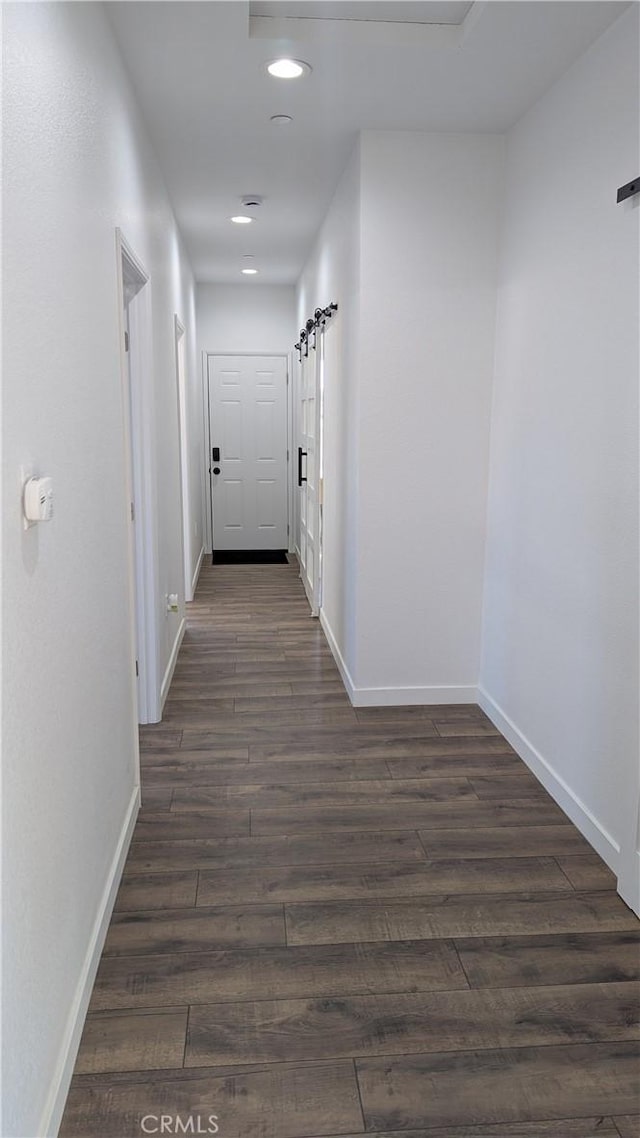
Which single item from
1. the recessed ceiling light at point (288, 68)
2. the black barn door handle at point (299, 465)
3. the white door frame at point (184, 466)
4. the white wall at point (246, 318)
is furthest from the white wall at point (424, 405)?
the white wall at point (246, 318)

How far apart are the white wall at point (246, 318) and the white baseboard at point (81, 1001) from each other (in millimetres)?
5916

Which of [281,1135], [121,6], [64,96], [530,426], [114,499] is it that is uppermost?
[121,6]

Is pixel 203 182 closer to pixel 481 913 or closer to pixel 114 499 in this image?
pixel 114 499

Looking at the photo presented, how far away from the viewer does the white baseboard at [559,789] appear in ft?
8.47

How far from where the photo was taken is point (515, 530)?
11.3 ft

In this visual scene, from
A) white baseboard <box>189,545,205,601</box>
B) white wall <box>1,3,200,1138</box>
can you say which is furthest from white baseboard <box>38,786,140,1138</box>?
white baseboard <box>189,545,205,601</box>

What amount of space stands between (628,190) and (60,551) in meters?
Answer: 1.95

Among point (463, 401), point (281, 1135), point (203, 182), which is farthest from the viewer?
point (203, 182)

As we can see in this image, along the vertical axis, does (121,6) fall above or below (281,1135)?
above

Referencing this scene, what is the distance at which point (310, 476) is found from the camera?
6.16 m

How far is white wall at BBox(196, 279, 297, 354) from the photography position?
7.63 metres

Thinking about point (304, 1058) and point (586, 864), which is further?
point (586, 864)

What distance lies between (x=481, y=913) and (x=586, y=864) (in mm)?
477

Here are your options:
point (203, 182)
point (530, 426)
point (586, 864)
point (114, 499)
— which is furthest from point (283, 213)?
point (586, 864)
